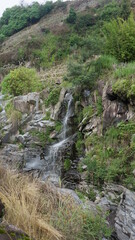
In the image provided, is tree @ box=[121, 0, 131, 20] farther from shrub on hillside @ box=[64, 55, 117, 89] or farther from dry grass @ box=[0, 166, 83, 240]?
dry grass @ box=[0, 166, 83, 240]

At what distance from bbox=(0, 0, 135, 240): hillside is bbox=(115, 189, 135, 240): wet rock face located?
15 millimetres

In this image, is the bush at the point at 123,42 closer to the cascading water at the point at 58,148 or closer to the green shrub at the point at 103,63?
the green shrub at the point at 103,63

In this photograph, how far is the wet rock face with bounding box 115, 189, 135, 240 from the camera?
10.7 feet

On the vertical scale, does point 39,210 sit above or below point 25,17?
below

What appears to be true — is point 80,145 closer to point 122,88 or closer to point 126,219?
point 122,88

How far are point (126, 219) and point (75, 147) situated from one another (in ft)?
15.5

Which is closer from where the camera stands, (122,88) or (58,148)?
(122,88)

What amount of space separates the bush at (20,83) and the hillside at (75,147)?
0.19 feet

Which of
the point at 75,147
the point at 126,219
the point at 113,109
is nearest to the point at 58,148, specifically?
the point at 75,147

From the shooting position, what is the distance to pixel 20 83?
41.5 feet

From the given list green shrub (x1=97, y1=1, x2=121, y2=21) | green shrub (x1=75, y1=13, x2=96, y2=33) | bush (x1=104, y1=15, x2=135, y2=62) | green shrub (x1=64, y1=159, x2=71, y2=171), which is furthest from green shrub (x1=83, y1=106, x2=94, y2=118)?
green shrub (x1=75, y1=13, x2=96, y2=33)

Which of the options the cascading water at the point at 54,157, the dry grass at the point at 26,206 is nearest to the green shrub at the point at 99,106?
the cascading water at the point at 54,157

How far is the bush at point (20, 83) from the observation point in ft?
41.2

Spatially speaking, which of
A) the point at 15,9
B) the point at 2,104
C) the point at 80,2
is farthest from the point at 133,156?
the point at 15,9
